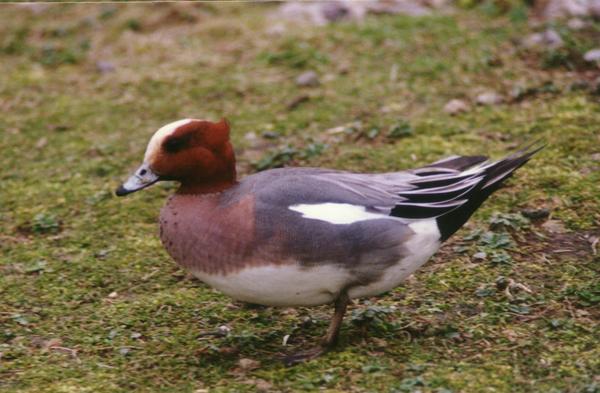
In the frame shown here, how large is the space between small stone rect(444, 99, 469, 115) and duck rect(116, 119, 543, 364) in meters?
2.23

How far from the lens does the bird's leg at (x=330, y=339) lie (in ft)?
12.0

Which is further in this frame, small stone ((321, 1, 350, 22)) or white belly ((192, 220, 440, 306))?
small stone ((321, 1, 350, 22))

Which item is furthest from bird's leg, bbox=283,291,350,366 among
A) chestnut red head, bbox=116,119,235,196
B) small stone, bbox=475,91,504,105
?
small stone, bbox=475,91,504,105

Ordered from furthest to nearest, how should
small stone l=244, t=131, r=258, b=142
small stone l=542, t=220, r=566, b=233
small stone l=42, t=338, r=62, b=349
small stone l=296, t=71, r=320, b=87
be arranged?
small stone l=296, t=71, r=320, b=87 → small stone l=244, t=131, r=258, b=142 → small stone l=542, t=220, r=566, b=233 → small stone l=42, t=338, r=62, b=349

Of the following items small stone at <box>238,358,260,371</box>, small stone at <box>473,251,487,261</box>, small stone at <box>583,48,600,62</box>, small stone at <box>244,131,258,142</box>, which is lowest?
small stone at <box>238,358,260,371</box>

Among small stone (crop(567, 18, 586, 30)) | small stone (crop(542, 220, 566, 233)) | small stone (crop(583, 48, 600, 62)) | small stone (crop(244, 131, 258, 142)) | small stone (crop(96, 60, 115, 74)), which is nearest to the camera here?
small stone (crop(542, 220, 566, 233))

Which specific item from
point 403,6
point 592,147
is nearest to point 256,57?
point 403,6

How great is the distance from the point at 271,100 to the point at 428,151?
142cm

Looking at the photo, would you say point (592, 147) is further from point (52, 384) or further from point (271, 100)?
point (52, 384)

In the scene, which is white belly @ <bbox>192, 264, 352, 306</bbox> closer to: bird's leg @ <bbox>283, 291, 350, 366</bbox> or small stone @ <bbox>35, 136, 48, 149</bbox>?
bird's leg @ <bbox>283, 291, 350, 366</bbox>

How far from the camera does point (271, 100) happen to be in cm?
656

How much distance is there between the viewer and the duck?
137 inches

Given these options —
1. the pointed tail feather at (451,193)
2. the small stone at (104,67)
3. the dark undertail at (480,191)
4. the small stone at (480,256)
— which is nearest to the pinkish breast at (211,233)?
the pointed tail feather at (451,193)

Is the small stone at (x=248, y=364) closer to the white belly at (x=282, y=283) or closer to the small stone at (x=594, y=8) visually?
the white belly at (x=282, y=283)
